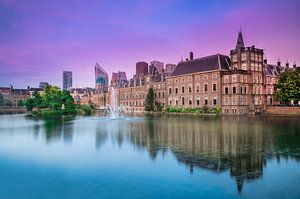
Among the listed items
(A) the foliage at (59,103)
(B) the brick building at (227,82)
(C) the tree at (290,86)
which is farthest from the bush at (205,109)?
(A) the foliage at (59,103)

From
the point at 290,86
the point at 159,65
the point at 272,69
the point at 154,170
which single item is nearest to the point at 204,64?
the point at 290,86

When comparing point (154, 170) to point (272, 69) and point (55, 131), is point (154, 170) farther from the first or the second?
point (272, 69)

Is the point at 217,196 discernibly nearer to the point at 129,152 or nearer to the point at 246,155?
the point at 246,155

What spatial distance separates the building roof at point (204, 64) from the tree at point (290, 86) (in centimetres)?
1504

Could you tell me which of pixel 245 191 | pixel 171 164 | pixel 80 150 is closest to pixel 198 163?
pixel 171 164

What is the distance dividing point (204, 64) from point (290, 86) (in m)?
24.1

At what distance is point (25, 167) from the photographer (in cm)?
1559

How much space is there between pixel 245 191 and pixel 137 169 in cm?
582

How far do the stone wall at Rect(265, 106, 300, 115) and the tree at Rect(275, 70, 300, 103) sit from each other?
2.55m

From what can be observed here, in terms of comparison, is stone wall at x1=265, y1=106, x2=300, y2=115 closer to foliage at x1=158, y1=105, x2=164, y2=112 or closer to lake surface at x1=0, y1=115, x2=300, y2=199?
foliage at x1=158, y1=105, x2=164, y2=112

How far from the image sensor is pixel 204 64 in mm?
79062

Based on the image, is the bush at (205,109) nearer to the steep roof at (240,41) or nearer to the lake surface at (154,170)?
the steep roof at (240,41)

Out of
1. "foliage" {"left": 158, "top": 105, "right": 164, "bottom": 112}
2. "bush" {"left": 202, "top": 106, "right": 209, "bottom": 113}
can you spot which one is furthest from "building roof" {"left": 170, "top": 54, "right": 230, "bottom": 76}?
Answer: "foliage" {"left": 158, "top": 105, "right": 164, "bottom": 112}

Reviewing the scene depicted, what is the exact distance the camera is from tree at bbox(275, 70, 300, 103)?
210 feet
